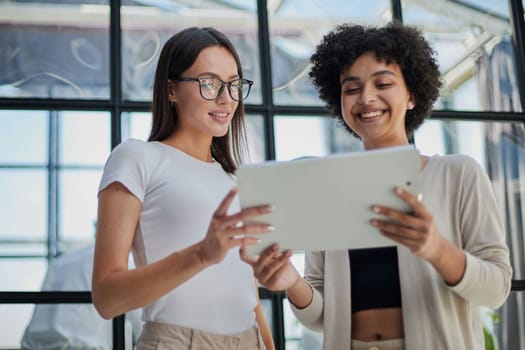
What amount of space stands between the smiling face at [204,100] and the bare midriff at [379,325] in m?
0.60

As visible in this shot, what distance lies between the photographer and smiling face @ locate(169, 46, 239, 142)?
1.76 meters

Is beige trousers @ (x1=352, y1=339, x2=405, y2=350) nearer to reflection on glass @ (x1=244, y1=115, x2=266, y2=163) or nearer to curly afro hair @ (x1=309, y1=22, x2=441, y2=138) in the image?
curly afro hair @ (x1=309, y1=22, x2=441, y2=138)

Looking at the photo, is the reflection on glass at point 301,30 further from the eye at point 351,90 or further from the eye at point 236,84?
the eye at point 236,84

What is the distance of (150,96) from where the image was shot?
372 cm

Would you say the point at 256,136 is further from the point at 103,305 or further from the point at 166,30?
the point at 103,305

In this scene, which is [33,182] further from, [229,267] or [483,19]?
[483,19]

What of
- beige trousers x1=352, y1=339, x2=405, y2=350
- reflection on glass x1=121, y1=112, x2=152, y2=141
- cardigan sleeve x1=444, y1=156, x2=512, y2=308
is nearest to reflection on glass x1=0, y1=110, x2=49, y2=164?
reflection on glass x1=121, y1=112, x2=152, y2=141

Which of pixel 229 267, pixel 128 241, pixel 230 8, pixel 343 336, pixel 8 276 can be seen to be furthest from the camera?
pixel 230 8

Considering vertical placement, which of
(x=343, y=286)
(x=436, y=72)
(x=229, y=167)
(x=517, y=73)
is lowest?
(x=343, y=286)

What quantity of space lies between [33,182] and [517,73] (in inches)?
111

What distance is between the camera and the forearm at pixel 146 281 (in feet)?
4.80

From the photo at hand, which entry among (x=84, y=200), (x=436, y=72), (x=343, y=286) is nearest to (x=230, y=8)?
(x=84, y=200)

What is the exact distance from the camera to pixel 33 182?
137 inches

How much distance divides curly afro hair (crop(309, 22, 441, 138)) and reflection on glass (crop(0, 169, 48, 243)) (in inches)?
72.3
